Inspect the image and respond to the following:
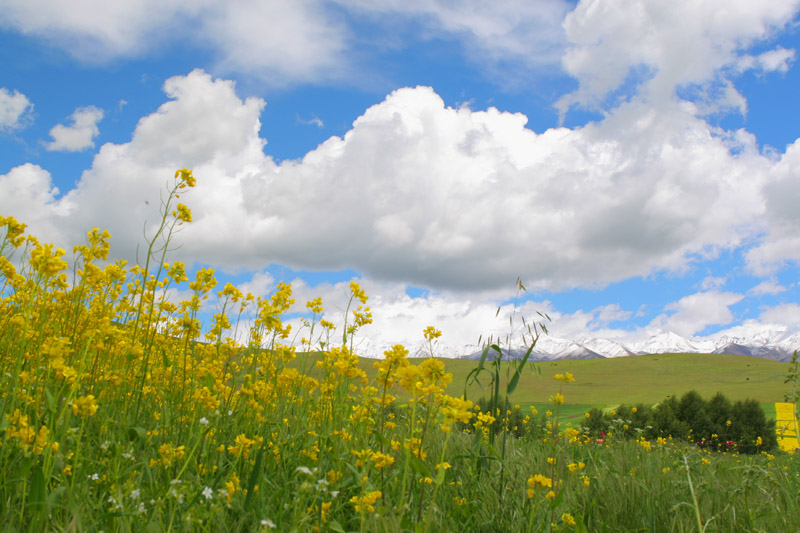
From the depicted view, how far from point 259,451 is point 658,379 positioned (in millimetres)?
92801

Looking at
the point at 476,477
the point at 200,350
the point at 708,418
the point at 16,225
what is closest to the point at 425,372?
the point at 476,477

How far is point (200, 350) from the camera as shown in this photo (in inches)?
174

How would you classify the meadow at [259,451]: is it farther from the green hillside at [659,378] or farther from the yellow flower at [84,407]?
the green hillside at [659,378]

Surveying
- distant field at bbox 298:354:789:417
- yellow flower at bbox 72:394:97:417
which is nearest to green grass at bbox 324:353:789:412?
distant field at bbox 298:354:789:417

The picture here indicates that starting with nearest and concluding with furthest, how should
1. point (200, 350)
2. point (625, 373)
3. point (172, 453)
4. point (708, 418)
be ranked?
point (172, 453) → point (200, 350) → point (708, 418) → point (625, 373)

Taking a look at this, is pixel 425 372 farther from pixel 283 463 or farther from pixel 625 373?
pixel 625 373

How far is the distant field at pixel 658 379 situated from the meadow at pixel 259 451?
49.0m

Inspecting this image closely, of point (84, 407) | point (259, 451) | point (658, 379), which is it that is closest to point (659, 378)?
point (658, 379)

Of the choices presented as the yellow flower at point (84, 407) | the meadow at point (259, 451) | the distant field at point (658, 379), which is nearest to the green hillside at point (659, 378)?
the distant field at point (658, 379)

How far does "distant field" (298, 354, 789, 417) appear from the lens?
200ft

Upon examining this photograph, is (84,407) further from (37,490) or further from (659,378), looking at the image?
(659,378)

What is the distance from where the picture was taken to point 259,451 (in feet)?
8.36

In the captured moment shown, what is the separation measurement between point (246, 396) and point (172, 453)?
38.0 inches

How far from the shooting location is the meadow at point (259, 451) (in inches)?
88.8
